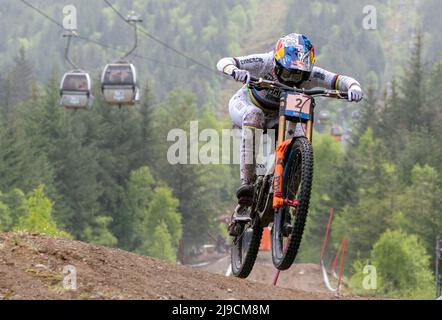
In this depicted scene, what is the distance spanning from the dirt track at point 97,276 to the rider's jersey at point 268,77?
1.85 meters

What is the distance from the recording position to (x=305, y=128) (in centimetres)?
903

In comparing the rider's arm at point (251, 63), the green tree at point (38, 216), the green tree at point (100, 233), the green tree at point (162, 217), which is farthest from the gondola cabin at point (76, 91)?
the rider's arm at point (251, 63)

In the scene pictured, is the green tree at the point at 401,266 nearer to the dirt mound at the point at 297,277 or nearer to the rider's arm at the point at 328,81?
the dirt mound at the point at 297,277

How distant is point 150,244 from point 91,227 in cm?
421

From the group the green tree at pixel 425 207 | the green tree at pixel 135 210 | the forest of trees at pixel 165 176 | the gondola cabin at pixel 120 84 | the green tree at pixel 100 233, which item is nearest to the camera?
the gondola cabin at pixel 120 84

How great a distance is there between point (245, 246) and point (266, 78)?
185 centimetres

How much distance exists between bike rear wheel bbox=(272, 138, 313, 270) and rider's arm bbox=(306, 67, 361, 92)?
1245 millimetres

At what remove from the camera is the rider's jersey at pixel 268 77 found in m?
9.78

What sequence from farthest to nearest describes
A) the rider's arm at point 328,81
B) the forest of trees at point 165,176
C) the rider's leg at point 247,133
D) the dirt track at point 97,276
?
the forest of trees at point 165,176
the rider's arm at point 328,81
the rider's leg at point 247,133
the dirt track at point 97,276

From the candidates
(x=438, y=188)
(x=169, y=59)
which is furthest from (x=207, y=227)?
(x=169, y=59)

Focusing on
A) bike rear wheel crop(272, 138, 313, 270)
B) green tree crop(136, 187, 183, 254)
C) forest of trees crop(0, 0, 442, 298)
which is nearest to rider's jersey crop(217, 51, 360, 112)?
bike rear wheel crop(272, 138, 313, 270)

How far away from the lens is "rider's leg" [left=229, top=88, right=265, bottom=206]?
9.77 meters

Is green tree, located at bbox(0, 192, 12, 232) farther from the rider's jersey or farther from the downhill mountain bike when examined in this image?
the downhill mountain bike
